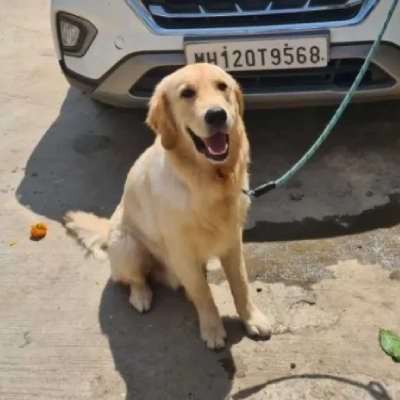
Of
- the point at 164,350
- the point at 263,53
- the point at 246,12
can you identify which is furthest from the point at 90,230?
the point at 246,12

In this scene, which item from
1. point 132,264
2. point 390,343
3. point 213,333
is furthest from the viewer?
point 132,264

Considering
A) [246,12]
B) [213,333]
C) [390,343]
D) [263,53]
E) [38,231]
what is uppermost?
[246,12]

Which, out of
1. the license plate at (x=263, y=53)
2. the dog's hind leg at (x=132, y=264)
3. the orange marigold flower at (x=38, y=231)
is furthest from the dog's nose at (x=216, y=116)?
the orange marigold flower at (x=38, y=231)

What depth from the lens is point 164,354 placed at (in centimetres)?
276

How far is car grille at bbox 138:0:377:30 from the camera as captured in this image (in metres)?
3.44

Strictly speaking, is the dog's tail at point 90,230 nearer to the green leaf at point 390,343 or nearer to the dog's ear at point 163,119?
the dog's ear at point 163,119

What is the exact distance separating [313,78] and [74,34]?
1.34 meters

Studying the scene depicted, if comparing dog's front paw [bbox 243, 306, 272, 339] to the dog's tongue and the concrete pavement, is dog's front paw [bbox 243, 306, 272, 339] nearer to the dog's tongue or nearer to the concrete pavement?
the concrete pavement

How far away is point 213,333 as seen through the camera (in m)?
2.74

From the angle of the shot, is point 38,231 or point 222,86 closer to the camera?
point 222,86

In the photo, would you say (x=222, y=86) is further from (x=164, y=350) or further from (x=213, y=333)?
(x=164, y=350)

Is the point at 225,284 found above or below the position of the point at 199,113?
below

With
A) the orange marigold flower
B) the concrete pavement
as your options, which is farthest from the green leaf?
the orange marigold flower

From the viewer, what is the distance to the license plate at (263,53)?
3428mm
